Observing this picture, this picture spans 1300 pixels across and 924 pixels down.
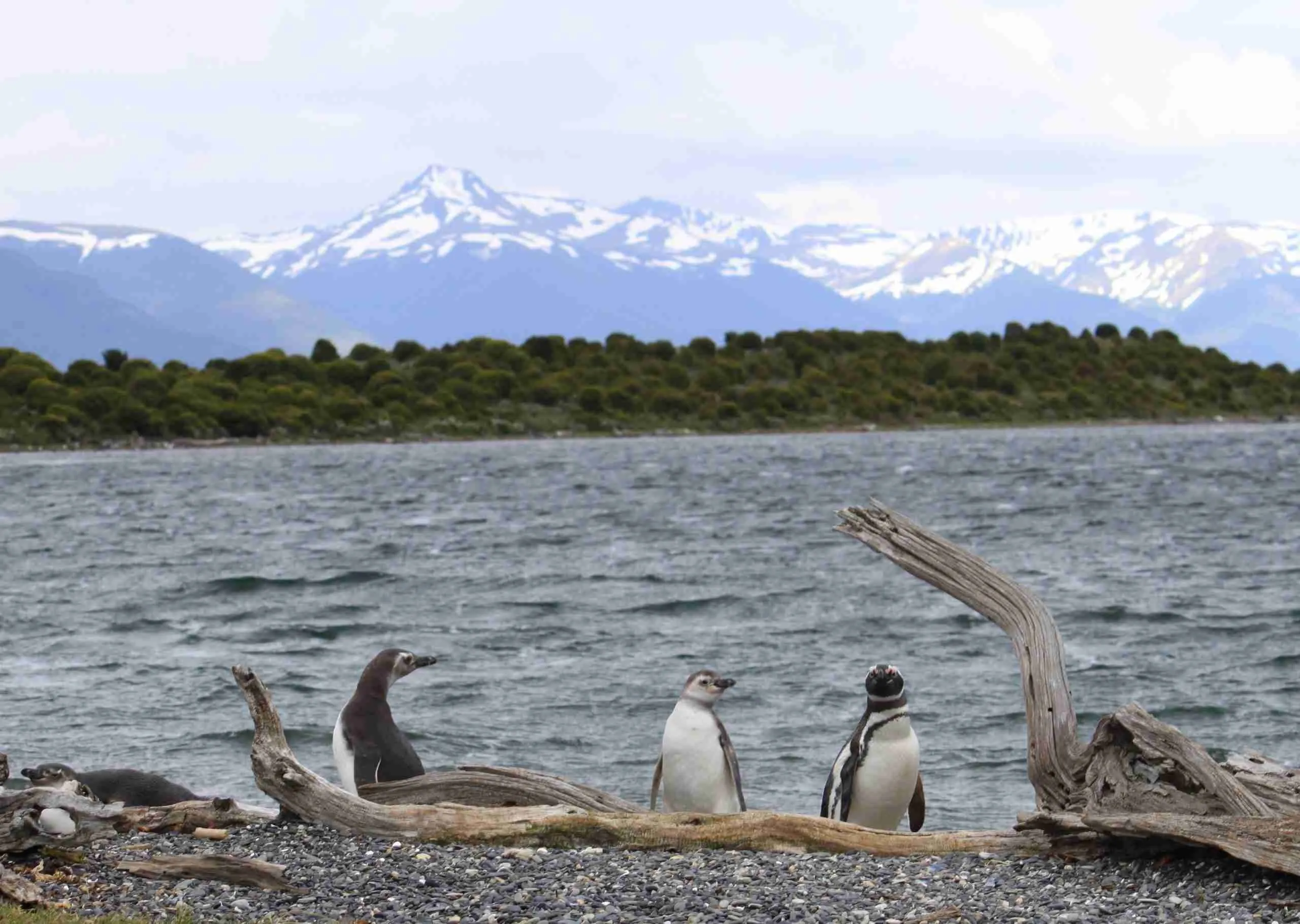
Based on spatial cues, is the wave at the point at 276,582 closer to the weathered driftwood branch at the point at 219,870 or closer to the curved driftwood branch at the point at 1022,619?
the curved driftwood branch at the point at 1022,619

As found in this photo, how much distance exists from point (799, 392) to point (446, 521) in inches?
3771

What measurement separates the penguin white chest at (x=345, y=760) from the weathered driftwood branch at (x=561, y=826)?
1.73 meters

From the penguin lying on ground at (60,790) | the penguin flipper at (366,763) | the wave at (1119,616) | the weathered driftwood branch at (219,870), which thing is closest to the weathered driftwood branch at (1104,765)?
Answer: the penguin flipper at (366,763)

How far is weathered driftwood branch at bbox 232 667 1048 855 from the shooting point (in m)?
10.3

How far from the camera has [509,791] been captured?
1116 centimetres

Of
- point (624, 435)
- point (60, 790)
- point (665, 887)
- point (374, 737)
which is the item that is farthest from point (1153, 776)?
point (624, 435)

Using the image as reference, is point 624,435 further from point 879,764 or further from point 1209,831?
point 1209,831

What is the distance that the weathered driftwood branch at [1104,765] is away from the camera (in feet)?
30.1

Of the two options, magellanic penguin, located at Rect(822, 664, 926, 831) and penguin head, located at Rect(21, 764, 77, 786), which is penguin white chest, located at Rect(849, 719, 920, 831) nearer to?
magellanic penguin, located at Rect(822, 664, 926, 831)

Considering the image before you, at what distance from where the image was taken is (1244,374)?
176 m

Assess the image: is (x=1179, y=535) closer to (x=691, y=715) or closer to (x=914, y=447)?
(x=691, y=715)

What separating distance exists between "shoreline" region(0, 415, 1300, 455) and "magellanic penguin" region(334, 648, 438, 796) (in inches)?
4625

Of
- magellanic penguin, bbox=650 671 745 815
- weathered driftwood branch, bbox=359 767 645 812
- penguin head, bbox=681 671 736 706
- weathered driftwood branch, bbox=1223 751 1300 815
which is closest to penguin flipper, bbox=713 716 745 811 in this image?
magellanic penguin, bbox=650 671 745 815

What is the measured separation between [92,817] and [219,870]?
1.50m
